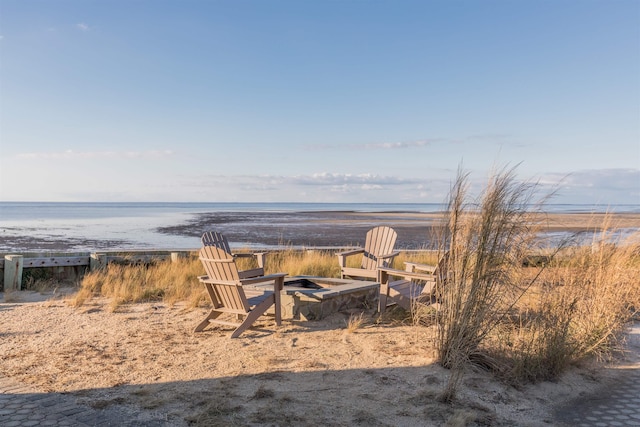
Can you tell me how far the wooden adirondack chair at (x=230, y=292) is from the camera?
5.08 m

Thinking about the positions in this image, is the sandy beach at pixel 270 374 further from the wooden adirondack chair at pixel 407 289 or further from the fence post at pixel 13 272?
the fence post at pixel 13 272

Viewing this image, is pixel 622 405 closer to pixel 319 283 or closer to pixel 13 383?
pixel 319 283

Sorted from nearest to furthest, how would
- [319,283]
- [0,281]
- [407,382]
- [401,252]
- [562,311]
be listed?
1. [407,382]
2. [562,311]
3. [319,283]
4. [0,281]
5. [401,252]

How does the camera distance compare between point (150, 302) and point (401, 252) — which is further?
point (401, 252)

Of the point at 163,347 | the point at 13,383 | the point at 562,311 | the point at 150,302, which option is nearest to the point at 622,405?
the point at 562,311

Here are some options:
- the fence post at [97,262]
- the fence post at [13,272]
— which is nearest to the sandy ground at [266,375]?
the fence post at [13,272]

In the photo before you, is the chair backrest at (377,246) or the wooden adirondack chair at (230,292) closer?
the wooden adirondack chair at (230,292)

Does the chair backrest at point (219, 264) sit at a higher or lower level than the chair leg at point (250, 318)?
higher

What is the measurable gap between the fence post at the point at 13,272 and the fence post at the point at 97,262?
40.4 inches

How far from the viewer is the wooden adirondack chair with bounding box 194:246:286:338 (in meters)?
5.08

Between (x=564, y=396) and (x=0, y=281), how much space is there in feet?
25.2

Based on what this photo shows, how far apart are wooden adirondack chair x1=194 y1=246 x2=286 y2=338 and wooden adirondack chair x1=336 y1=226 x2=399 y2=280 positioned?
171cm

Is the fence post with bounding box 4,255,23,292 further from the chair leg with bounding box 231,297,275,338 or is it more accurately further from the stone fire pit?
the chair leg with bounding box 231,297,275,338

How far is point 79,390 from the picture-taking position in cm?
360
